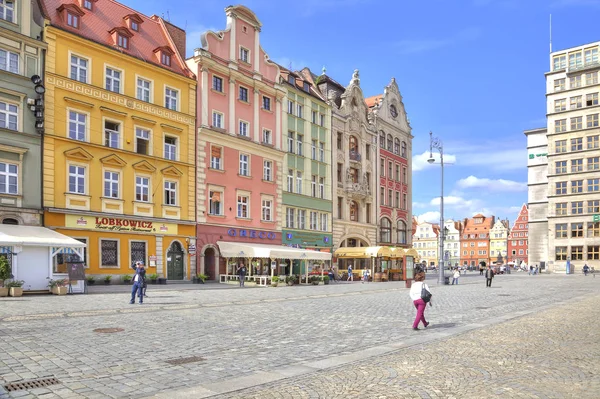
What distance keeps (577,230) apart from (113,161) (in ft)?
223

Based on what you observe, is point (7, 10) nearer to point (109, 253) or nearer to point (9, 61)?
point (9, 61)

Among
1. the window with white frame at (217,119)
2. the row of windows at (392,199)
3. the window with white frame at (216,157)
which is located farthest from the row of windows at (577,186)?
the window with white frame at (216,157)

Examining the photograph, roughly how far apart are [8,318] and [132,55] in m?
23.8

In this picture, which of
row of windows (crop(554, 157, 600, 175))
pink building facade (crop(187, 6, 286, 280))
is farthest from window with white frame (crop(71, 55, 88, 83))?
row of windows (crop(554, 157, 600, 175))

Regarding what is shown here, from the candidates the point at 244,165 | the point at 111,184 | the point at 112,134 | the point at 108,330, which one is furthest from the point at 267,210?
the point at 108,330

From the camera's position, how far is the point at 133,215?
3309 cm

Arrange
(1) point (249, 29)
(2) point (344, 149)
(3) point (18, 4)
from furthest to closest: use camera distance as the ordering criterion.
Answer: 1. (2) point (344, 149)
2. (1) point (249, 29)
3. (3) point (18, 4)

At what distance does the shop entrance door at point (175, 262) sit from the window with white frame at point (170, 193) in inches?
106

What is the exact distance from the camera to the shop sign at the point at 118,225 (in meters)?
30.1

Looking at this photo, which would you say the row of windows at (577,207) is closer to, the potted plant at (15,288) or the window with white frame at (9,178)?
the window with white frame at (9,178)

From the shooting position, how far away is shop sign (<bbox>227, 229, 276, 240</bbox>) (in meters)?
39.8

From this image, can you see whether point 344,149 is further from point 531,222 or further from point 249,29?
point 531,222

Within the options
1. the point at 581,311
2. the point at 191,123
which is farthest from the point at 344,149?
the point at 581,311

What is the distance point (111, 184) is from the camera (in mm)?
32375
